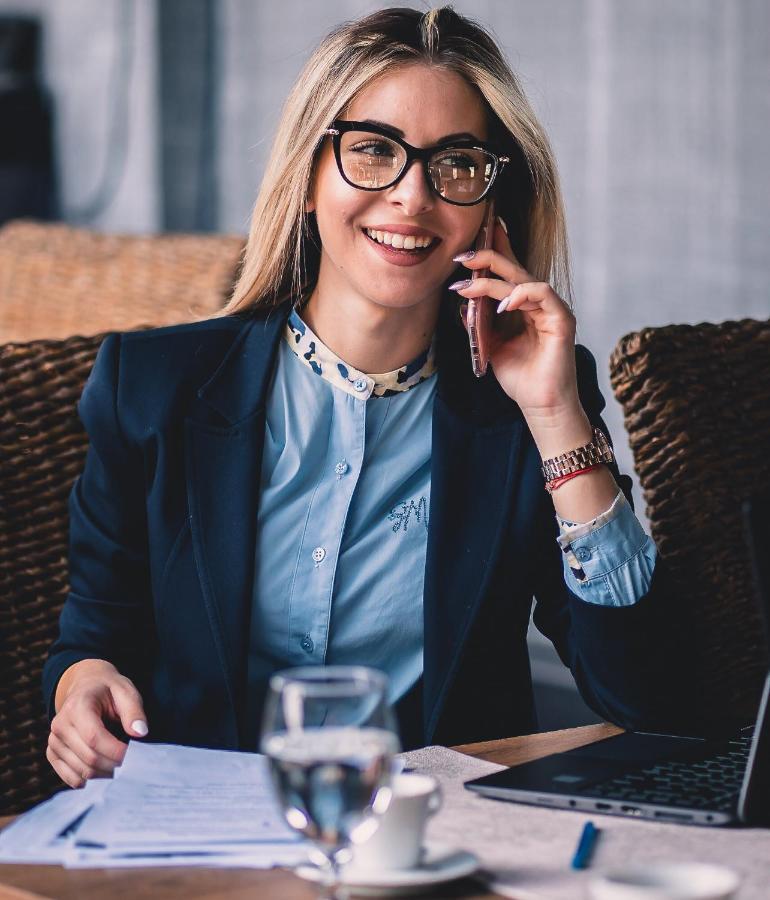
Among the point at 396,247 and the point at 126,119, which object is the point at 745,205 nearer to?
the point at 396,247

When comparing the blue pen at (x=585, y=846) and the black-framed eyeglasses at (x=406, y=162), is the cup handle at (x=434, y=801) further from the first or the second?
the black-framed eyeglasses at (x=406, y=162)

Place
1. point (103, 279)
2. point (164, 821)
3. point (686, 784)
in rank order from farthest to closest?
point (103, 279)
point (686, 784)
point (164, 821)

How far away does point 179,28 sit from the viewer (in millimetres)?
4336

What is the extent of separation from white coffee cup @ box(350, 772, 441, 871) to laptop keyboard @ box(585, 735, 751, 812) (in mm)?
214

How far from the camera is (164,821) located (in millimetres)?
980

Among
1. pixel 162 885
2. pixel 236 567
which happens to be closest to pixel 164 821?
pixel 162 885

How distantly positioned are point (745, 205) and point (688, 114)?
244mm

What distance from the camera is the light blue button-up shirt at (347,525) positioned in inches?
62.2

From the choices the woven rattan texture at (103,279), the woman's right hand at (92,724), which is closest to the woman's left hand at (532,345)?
the woman's right hand at (92,724)

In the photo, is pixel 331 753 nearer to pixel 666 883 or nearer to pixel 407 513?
pixel 666 883

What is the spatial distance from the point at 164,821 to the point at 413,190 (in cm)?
83

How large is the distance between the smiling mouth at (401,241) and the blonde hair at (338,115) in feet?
0.43

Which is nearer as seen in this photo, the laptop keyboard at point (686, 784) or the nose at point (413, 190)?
the laptop keyboard at point (686, 784)

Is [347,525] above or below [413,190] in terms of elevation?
below
